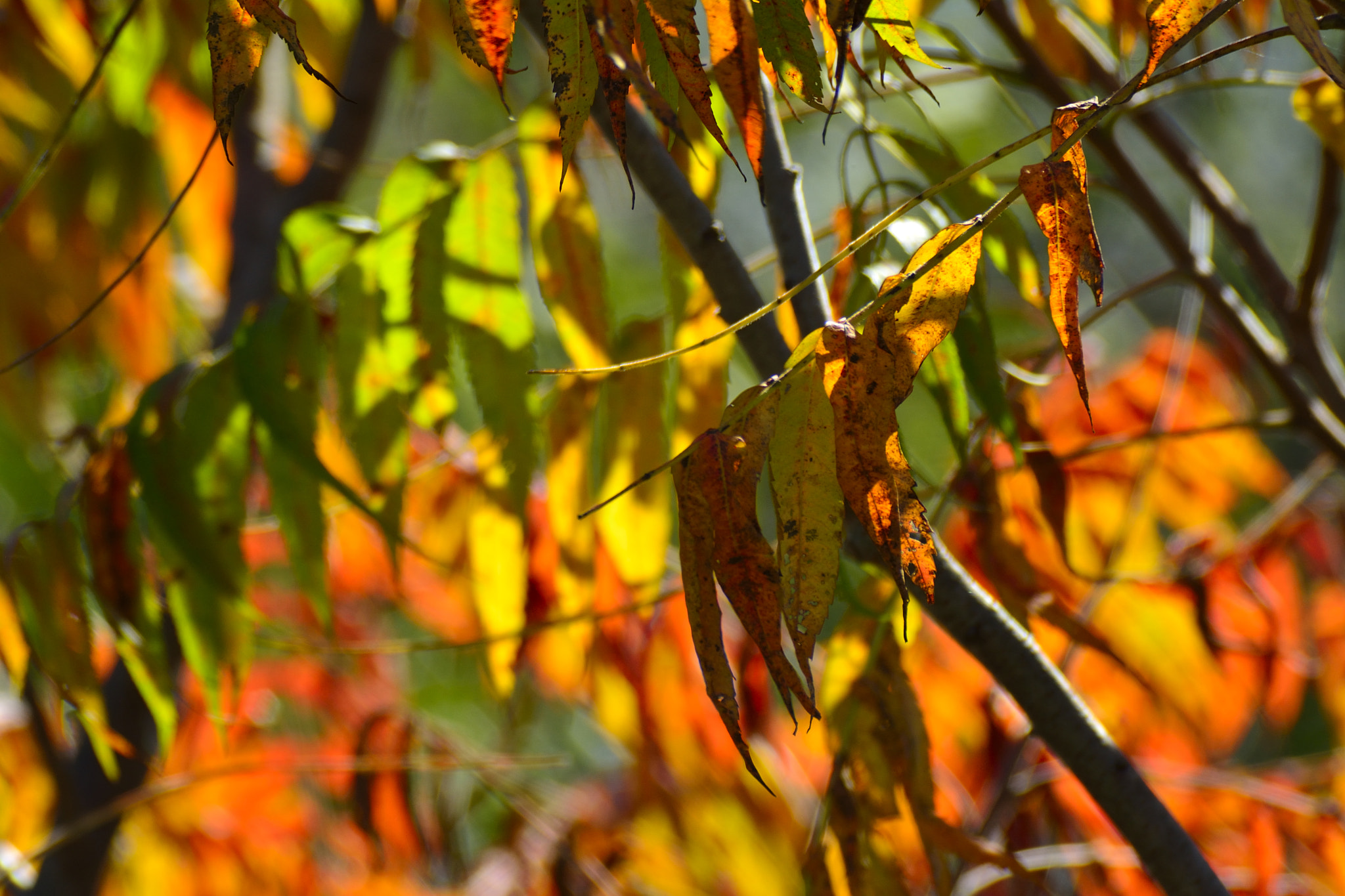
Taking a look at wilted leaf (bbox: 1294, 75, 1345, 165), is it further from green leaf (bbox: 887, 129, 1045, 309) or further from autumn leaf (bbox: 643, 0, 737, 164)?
autumn leaf (bbox: 643, 0, 737, 164)

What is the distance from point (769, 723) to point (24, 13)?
934 millimetres

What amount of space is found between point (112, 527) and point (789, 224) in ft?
1.33

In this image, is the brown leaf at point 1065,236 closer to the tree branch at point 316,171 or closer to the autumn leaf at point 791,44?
the autumn leaf at point 791,44

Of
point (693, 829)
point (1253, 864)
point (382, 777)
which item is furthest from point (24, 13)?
point (1253, 864)

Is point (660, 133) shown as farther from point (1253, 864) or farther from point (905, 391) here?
point (1253, 864)

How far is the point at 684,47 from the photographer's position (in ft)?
0.94

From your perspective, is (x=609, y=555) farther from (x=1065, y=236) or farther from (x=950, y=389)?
(x=1065, y=236)

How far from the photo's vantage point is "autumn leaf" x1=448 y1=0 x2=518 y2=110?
29cm

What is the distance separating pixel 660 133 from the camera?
1.71 feet

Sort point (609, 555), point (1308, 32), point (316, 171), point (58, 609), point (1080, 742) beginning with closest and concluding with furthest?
1. point (1308, 32)
2. point (1080, 742)
3. point (58, 609)
4. point (609, 555)
5. point (316, 171)

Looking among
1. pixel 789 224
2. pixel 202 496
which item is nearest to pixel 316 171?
pixel 202 496

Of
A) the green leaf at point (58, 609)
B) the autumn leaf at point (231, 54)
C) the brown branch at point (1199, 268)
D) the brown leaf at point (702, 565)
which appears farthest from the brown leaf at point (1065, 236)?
the green leaf at point (58, 609)

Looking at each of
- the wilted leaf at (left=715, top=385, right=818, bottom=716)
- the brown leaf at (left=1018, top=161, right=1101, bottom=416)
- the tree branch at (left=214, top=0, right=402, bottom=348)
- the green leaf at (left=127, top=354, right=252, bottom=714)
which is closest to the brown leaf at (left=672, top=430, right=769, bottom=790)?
the wilted leaf at (left=715, top=385, right=818, bottom=716)

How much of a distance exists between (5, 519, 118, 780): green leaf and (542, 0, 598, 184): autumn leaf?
1.32 ft
